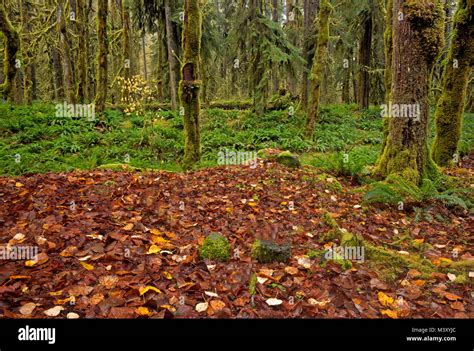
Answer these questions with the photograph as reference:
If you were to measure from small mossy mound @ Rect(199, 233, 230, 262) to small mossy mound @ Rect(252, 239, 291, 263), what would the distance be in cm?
35

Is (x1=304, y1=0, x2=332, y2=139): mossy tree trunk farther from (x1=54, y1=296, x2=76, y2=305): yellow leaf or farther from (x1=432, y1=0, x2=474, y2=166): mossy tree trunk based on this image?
(x1=54, y1=296, x2=76, y2=305): yellow leaf

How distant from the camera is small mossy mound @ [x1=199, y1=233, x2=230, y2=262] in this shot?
3.80m

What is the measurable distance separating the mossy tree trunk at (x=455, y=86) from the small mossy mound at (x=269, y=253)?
24.1 ft

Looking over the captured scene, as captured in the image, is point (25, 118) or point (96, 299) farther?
point (25, 118)

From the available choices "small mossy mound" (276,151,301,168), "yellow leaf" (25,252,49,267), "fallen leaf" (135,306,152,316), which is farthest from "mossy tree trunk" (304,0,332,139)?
"fallen leaf" (135,306,152,316)

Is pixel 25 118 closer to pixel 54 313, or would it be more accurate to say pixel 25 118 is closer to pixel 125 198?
pixel 125 198

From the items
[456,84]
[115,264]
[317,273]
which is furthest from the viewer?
[456,84]

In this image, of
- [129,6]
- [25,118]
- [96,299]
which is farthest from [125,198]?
[129,6]

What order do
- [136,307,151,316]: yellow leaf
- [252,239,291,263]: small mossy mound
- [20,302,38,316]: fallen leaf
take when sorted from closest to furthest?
[20,302,38,316]: fallen leaf < [136,307,151,316]: yellow leaf < [252,239,291,263]: small mossy mound

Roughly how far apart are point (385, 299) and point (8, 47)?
23.2 feet

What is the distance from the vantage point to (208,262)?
12.2ft
